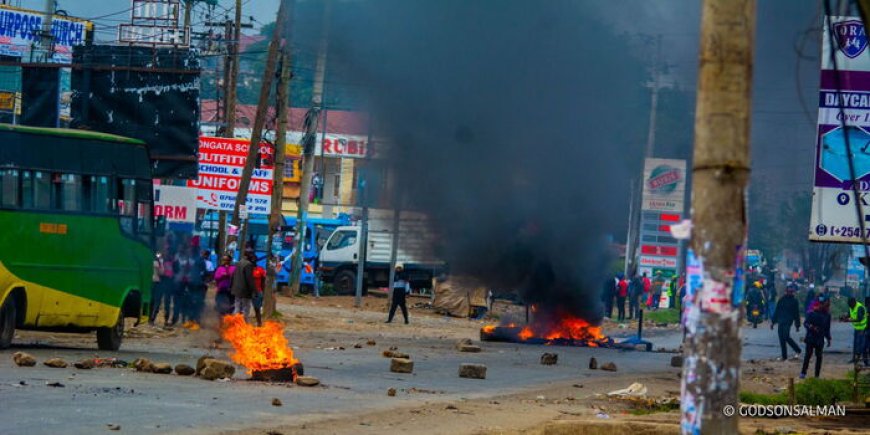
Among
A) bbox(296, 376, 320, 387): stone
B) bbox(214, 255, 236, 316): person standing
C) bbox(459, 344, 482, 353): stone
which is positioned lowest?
bbox(459, 344, 482, 353): stone

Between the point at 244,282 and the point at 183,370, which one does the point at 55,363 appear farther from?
the point at 244,282

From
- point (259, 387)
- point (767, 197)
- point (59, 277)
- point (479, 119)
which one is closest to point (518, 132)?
point (479, 119)

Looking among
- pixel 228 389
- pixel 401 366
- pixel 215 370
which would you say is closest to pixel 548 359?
pixel 401 366

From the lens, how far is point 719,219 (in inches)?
234

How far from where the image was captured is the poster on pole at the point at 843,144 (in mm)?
17078

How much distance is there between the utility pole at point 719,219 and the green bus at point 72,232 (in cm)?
1470

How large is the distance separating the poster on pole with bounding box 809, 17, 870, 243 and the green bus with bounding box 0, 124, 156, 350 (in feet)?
35.0

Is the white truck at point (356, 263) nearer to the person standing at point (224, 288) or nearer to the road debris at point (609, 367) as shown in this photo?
the person standing at point (224, 288)

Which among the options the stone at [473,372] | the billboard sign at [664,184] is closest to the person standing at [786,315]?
the stone at [473,372]

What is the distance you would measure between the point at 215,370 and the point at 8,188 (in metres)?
5.12

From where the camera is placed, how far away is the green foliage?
46375 mm

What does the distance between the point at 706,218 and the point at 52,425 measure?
23.5 ft

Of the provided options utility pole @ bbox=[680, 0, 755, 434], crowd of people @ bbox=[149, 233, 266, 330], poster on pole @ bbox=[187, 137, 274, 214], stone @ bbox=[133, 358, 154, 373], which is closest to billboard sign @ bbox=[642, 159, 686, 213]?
poster on pole @ bbox=[187, 137, 274, 214]

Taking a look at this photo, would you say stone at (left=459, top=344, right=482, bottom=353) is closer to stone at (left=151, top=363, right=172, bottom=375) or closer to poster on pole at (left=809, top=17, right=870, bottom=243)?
poster on pole at (left=809, top=17, right=870, bottom=243)
